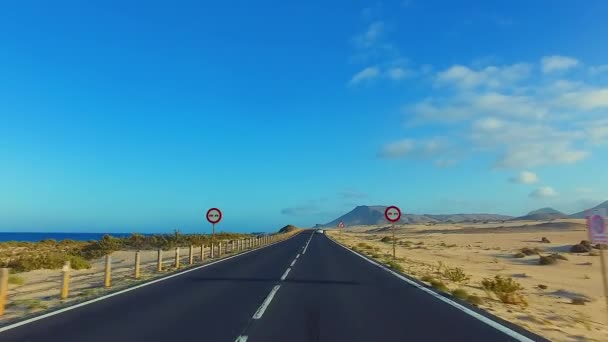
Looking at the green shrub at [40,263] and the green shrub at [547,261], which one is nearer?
the green shrub at [40,263]

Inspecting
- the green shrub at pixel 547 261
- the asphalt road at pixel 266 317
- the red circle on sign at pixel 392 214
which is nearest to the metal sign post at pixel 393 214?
the red circle on sign at pixel 392 214

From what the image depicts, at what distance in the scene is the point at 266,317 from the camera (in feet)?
31.7

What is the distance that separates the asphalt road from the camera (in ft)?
26.2

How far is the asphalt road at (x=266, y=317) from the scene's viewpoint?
7980mm

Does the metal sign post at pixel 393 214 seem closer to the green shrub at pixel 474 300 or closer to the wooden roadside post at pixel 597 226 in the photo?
the green shrub at pixel 474 300

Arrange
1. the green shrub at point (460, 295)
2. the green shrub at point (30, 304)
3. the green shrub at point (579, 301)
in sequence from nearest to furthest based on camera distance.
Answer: the green shrub at point (30, 304) → the green shrub at point (460, 295) → the green shrub at point (579, 301)

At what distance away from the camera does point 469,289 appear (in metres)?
17.1

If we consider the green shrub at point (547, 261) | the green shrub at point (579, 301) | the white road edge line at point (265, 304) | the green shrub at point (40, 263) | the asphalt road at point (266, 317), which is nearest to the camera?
the asphalt road at point (266, 317)

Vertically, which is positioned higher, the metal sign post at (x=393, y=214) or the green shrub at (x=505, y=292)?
the metal sign post at (x=393, y=214)

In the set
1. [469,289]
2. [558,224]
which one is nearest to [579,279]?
[469,289]

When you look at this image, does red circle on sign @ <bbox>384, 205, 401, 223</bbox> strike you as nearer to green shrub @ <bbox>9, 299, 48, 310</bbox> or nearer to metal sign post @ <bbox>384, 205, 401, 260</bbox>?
metal sign post @ <bbox>384, 205, 401, 260</bbox>

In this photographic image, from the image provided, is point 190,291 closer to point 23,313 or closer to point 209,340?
point 23,313

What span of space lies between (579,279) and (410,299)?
52.2ft

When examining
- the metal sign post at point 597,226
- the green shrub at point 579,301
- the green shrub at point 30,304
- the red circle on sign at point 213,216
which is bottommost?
the green shrub at point 579,301
